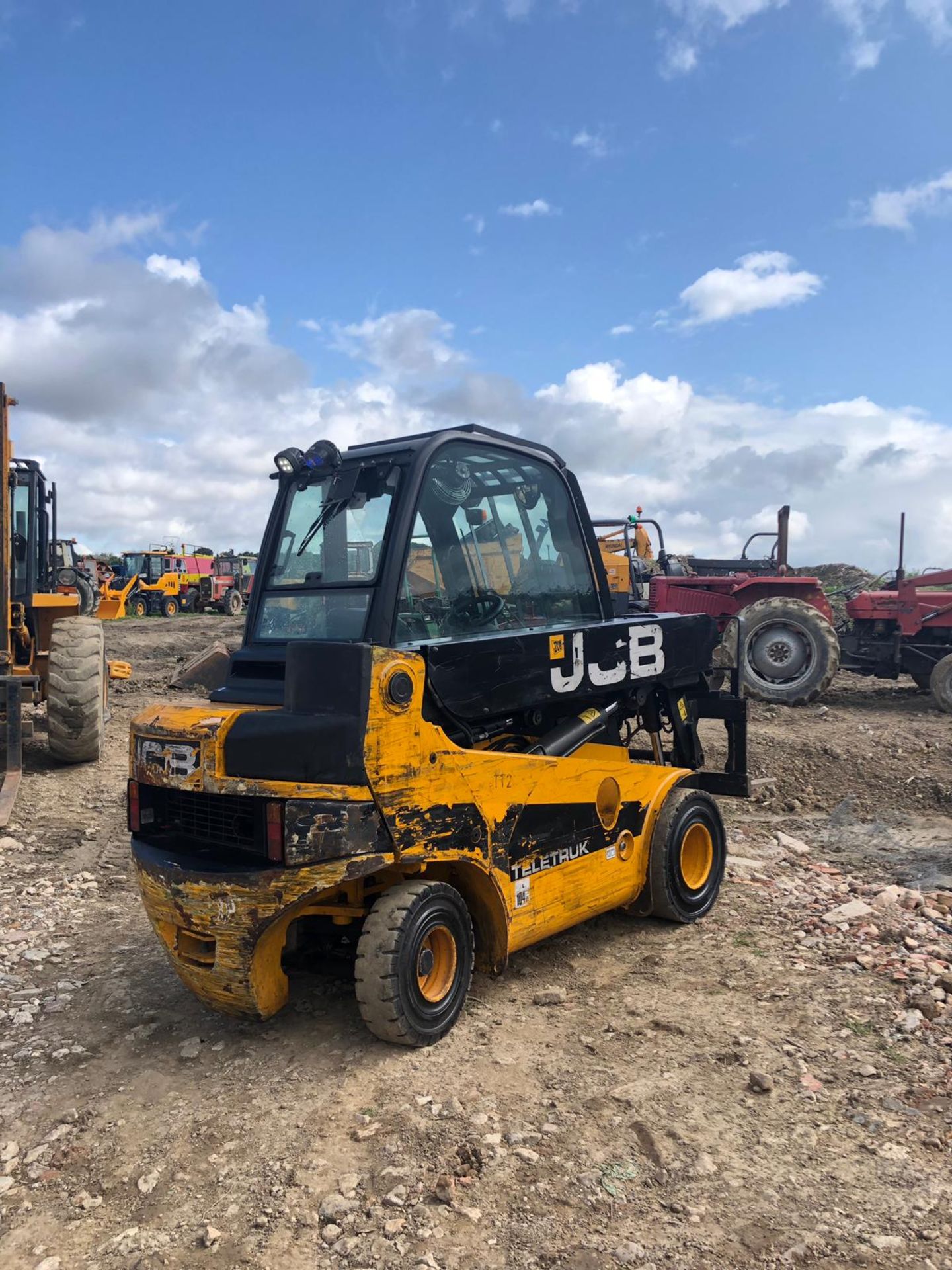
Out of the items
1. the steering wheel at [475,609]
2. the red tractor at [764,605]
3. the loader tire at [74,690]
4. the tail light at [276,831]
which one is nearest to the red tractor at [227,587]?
the red tractor at [764,605]

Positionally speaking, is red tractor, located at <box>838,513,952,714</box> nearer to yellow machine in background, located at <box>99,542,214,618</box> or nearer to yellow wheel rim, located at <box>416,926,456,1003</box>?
yellow wheel rim, located at <box>416,926,456,1003</box>

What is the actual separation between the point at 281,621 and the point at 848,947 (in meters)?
3.25

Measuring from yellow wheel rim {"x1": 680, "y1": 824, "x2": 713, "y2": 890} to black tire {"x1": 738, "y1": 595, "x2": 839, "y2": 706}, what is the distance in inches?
257

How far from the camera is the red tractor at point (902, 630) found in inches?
490

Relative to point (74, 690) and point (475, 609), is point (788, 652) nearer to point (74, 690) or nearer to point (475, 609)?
point (74, 690)

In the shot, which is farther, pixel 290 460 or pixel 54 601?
pixel 54 601

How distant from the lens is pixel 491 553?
4520 millimetres

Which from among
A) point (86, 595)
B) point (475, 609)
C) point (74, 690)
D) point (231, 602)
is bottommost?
point (74, 690)

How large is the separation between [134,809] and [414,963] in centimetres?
132

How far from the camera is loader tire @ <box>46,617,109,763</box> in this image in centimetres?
873

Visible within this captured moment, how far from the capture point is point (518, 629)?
178 inches

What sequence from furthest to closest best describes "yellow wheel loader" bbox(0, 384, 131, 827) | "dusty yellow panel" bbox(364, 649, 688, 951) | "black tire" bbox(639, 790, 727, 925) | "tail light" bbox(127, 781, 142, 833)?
"yellow wheel loader" bbox(0, 384, 131, 827), "black tire" bbox(639, 790, 727, 925), "tail light" bbox(127, 781, 142, 833), "dusty yellow panel" bbox(364, 649, 688, 951)

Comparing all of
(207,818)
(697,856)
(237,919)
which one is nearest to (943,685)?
(697,856)

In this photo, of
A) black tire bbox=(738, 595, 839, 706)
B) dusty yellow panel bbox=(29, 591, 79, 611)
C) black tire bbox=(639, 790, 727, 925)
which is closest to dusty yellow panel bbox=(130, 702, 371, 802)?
black tire bbox=(639, 790, 727, 925)
